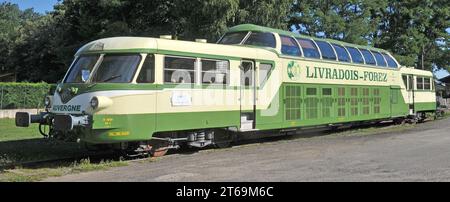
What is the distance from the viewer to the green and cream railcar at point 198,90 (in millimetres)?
12281

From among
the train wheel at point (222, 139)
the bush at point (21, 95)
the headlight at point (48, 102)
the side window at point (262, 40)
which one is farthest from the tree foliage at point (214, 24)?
the headlight at point (48, 102)

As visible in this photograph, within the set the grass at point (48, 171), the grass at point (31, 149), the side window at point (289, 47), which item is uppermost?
the side window at point (289, 47)

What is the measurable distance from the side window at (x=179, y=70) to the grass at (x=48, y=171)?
246 centimetres

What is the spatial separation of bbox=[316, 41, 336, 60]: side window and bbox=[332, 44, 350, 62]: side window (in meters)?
0.47

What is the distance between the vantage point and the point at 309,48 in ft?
61.8

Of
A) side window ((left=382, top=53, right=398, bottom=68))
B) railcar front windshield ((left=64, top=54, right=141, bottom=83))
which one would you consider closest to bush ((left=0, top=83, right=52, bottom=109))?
side window ((left=382, top=53, right=398, bottom=68))

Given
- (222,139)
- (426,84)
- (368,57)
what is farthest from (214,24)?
(222,139)

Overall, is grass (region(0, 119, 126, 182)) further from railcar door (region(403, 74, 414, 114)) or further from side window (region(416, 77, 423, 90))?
side window (region(416, 77, 423, 90))

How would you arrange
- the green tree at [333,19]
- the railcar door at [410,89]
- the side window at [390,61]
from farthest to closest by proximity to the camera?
the green tree at [333,19] → the railcar door at [410,89] → the side window at [390,61]

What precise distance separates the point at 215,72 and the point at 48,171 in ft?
17.1

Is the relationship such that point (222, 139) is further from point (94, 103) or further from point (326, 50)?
point (326, 50)

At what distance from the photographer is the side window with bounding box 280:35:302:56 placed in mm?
17406

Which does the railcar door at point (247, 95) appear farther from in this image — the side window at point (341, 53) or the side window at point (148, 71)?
the side window at point (341, 53)
